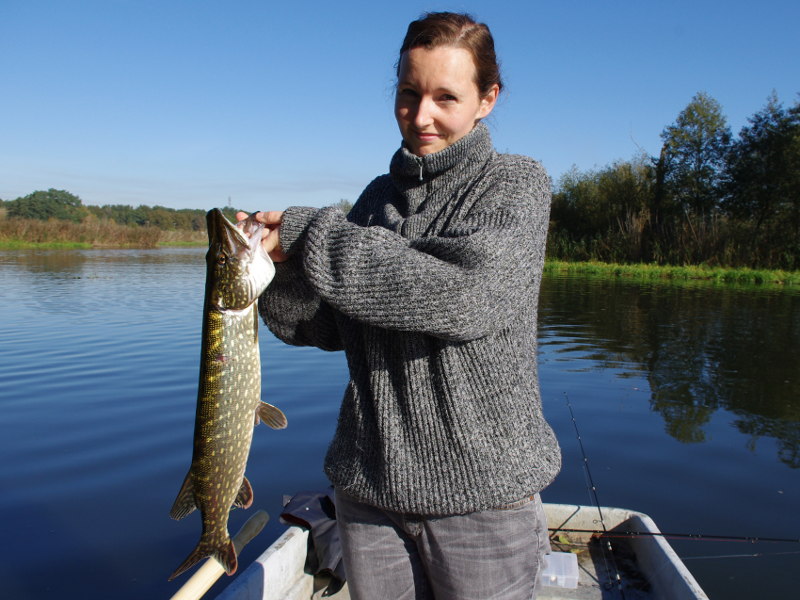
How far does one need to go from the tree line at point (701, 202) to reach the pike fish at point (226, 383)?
28.8 meters

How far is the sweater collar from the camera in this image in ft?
6.58

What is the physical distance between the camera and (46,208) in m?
88.4

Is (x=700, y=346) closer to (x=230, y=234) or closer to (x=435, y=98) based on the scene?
(x=435, y=98)

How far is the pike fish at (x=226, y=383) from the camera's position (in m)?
2.02

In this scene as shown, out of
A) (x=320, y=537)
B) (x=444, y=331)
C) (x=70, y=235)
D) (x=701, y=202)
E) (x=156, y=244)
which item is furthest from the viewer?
(x=156, y=244)

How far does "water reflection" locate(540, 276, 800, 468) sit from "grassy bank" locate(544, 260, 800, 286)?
313 cm

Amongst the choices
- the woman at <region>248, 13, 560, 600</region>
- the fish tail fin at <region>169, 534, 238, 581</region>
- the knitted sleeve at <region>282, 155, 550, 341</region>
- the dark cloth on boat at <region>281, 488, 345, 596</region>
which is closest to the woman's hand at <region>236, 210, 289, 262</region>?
the woman at <region>248, 13, 560, 600</region>

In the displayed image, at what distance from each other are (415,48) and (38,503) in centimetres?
544

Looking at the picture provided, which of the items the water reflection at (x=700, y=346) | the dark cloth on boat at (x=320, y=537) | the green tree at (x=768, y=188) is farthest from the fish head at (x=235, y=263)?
the green tree at (x=768, y=188)

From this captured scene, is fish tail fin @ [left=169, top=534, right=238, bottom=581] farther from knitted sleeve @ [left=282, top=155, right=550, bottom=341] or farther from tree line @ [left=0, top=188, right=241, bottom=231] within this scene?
tree line @ [left=0, top=188, right=241, bottom=231]

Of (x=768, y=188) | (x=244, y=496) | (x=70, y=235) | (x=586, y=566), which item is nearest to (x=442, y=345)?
(x=244, y=496)

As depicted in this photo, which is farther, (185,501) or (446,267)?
(185,501)

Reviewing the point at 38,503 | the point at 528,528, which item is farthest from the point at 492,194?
the point at 38,503

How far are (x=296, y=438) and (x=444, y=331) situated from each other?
5.79m
